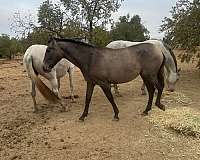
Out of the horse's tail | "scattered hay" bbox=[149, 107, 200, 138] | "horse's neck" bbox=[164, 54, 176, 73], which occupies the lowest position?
"scattered hay" bbox=[149, 107, 200, 138]

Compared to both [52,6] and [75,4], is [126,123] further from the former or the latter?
[52,6]

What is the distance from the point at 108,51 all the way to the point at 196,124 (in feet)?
6.90

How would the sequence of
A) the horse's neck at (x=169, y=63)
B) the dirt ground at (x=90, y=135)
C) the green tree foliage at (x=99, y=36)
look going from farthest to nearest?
the green tree foliage at (x=99, y=36)
the horse's neck at (x=169, y=63)
the dirt ground at (x=90, y=135)

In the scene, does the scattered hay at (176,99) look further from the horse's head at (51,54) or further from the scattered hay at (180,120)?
the horse's head at (51,54)

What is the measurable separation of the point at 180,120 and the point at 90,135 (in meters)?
1.62

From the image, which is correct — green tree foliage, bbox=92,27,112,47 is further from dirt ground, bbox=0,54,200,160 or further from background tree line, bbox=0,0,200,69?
dirt ground, bbox=0,54,200,160

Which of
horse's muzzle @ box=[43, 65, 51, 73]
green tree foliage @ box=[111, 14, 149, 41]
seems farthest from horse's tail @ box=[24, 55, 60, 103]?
green tree foliage @ box=[111, 14, 149, 41]

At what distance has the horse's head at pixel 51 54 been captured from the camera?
679 cm

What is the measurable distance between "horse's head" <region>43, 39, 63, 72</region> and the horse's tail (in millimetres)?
431

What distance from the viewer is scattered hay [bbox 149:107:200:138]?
6161 mm

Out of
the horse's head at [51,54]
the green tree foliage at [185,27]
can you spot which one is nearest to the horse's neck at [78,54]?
the horse's head at [51,54]

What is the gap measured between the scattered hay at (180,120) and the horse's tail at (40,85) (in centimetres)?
196

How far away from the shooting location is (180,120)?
6453 millimetres

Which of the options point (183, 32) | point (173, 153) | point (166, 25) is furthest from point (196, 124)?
point (166, 25)
